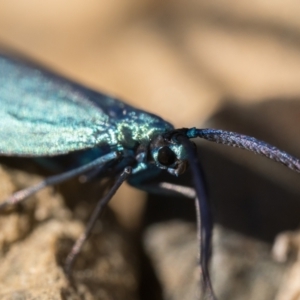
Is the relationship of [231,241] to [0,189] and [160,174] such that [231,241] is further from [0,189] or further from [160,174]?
[0,189]

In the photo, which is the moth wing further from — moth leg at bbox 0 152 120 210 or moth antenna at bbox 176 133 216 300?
moth antenna at bbox 176 133 216 300

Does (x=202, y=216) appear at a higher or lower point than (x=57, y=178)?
higher

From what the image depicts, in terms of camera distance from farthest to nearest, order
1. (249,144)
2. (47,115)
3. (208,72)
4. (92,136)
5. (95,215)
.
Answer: (208,72) < (47,115) < (92,136) < (95,215) < (249,144)

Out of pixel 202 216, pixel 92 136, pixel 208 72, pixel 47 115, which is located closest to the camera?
pixel 202 216

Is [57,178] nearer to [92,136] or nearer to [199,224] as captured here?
[92,136]

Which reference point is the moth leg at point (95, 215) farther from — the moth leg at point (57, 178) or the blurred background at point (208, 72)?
the blurred background at point (208, 72)

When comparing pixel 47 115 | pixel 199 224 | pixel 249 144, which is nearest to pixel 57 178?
pixel 47 115

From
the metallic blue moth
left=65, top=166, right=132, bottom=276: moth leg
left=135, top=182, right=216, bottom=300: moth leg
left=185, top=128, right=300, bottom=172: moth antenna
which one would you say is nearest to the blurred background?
left=135, top=182, right=216, bottom=300: moth leg

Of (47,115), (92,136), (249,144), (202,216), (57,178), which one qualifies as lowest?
(57,178)
